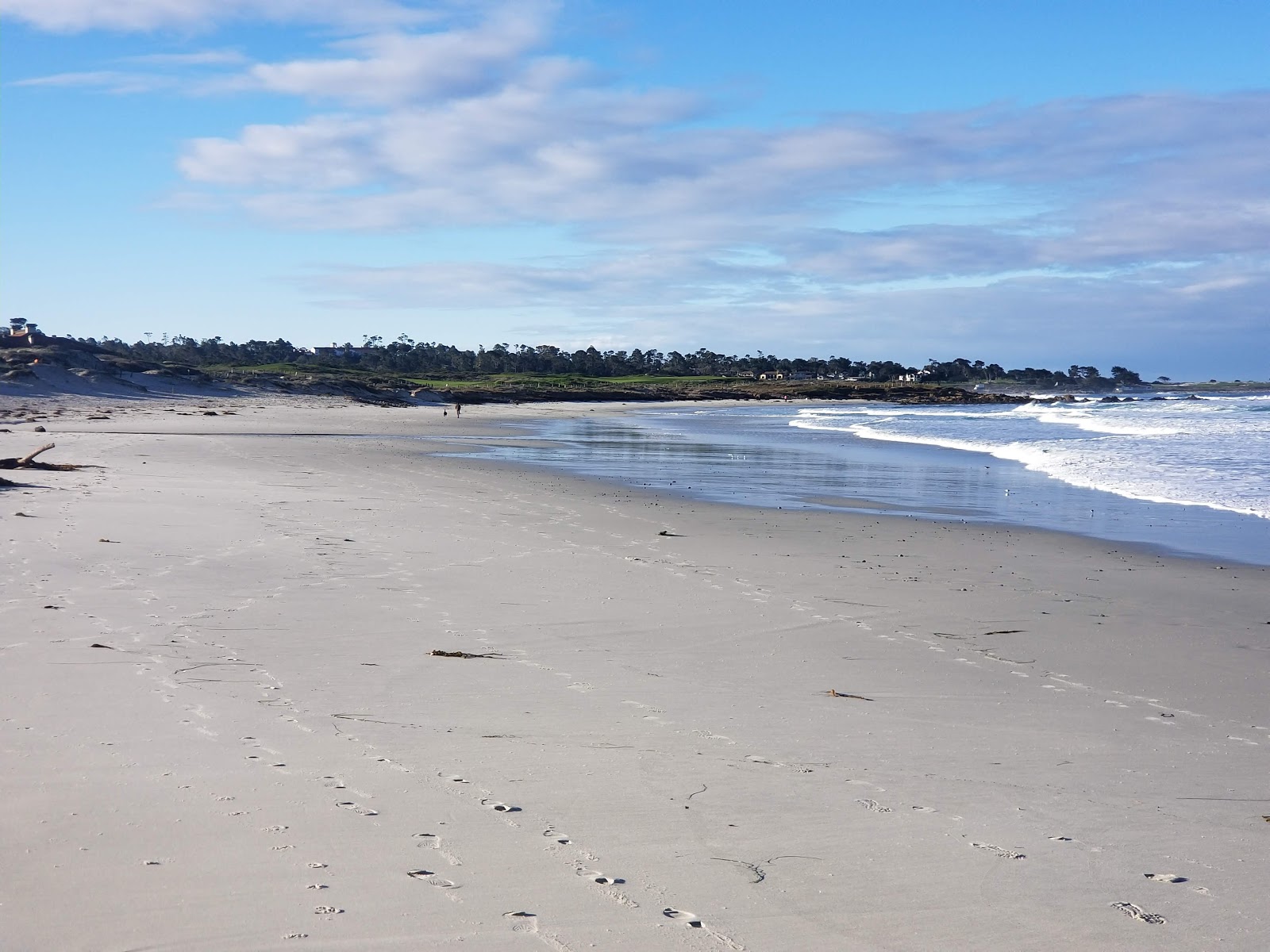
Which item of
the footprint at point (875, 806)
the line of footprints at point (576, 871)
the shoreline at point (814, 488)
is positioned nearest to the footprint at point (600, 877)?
the line of footprints at point (576, 871)

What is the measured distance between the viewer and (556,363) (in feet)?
464

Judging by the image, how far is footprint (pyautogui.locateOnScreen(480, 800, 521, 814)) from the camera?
4.01m

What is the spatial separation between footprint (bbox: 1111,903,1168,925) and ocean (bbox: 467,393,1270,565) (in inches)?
382

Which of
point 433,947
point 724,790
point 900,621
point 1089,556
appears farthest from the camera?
point 1089,556

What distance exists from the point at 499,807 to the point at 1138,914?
2.30m

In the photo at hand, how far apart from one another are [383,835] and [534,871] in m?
0.61

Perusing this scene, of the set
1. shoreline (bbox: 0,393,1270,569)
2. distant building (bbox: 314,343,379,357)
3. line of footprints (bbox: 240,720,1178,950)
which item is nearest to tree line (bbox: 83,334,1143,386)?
distant building (bbox: 314,343,379,357)

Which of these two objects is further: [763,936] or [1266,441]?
[1266,441]

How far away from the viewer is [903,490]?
1933 cm

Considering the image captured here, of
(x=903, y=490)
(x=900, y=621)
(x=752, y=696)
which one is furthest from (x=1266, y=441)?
(x=752, y=696)

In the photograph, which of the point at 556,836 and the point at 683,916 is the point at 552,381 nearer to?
the point at 556,836

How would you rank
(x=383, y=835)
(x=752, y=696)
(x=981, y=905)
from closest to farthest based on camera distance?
(x=981, y=905) → (x=383, y=835) → (x=752, y=696)

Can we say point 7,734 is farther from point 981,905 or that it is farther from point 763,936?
point 981,905

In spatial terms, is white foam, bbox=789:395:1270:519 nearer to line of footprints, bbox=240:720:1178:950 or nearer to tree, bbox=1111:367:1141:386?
line of footprints, bbox=240:720:1178:950
